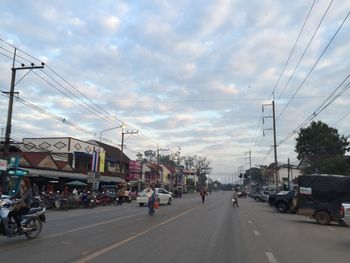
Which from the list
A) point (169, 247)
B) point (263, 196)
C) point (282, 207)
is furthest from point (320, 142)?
point (169, 247)

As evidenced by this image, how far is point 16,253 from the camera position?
11438 millimetres

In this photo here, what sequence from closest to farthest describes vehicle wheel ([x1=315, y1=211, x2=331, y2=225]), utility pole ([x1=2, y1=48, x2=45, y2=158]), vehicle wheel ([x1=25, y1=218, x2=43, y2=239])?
vehicle wheel ([x1=25, y1=218, x2=43, y2=239]) → vehicle wheel ([x1=315, y1=211, x2=331, y2=225]) → utility pole ([x1=2, y1=48, x2=45, y2=158])

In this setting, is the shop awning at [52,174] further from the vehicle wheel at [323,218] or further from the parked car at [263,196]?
the vehicle wheel at [323,218]

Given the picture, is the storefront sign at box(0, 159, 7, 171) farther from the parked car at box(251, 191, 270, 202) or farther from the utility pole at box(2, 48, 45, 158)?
the parked car at box(251, 191, 270, 202)

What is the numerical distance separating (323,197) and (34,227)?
57.4 feet

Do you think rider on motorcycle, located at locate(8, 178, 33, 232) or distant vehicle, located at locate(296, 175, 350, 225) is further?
distant vehicle, located at locate(296, 175, 350, 225)

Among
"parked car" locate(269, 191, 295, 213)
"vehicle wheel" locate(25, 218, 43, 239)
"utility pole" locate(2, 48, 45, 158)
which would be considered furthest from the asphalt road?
"parked car" locate(269, 191, 295, 213)

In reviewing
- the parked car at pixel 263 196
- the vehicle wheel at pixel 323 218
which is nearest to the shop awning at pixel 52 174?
the parked car at pixel 263 196

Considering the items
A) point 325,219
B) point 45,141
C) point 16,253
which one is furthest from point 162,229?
point 45,141

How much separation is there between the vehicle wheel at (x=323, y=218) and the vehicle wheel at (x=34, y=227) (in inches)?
672

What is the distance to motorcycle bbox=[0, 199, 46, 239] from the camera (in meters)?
13.2

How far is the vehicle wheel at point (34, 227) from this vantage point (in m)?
14.3

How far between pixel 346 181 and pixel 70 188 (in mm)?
35146

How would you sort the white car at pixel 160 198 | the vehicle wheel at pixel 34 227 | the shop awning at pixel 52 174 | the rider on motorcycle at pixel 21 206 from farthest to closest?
1. the white car at pixel 160 198
2. the shop awning at pixel 52 174
3. the vehicle wheel at pixel 34 227
4. the rider on motorcycle at pixel 21 206
